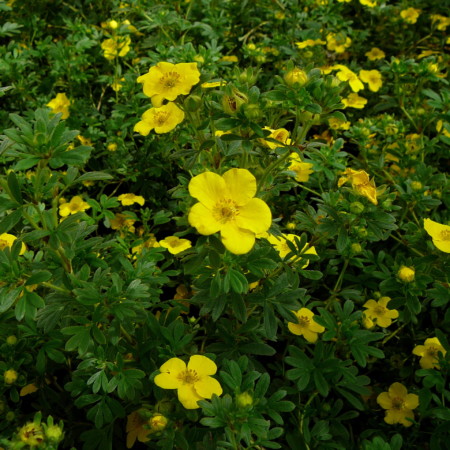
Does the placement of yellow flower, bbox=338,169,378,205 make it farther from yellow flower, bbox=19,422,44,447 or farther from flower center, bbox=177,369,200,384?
yellow flower, bbox=19,422,44,447

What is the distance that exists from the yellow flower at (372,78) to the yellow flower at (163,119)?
1.55 m

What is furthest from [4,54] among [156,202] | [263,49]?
[263,49]

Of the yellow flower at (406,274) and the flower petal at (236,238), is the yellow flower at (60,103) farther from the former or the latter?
the yellow flower at (406,274)

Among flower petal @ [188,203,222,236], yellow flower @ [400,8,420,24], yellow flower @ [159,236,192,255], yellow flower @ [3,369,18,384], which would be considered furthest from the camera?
yellow flower @ [400,8,420,24]

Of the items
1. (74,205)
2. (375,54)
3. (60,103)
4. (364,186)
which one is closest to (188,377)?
(364,186)

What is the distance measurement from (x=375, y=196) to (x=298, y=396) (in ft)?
2.45

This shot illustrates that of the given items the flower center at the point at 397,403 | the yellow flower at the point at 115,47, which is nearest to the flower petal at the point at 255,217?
the flower center at the point at 397,403

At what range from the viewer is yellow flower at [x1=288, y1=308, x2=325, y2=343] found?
182cm

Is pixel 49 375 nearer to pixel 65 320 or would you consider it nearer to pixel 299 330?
pixel 65 320

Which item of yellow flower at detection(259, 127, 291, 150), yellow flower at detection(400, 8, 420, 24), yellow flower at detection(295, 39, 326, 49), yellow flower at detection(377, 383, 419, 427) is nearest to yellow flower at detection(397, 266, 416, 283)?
yellow flower at detection(377, 383, 419, 427)

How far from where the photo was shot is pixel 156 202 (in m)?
2.45

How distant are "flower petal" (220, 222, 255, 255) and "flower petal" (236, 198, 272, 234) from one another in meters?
0.02

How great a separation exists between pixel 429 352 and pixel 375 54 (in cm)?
213

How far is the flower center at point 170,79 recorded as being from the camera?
148 centimetres
